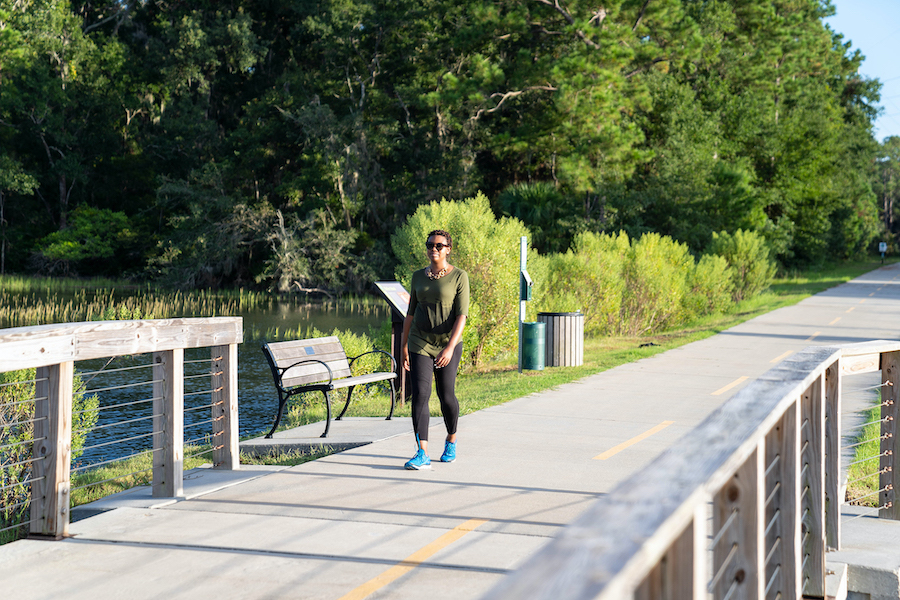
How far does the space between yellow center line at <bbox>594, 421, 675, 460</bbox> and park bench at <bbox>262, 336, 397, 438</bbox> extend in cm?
287

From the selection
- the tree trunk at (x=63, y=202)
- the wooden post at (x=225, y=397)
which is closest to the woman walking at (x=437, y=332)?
the wooden post at (x=225, y=397)

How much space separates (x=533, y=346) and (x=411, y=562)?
10694 millimetres

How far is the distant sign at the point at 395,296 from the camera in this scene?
1106cm

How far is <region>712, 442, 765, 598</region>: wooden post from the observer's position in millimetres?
2908

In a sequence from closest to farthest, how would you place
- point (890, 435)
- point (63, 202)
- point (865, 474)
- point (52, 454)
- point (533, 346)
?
point (52, 454) → point (890, 435) → point (865, 474) → point (533, 346) → point (63, 202)

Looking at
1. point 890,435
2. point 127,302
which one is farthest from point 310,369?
point 127,302

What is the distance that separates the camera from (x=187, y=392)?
15859 millimetres

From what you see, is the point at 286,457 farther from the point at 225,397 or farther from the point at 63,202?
the point at 63,202

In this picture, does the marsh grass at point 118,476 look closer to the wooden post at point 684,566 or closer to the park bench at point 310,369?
the park bench at point 310,369

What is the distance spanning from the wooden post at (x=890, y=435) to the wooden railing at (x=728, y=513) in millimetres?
229

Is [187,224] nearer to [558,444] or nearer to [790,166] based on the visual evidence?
[790,166]

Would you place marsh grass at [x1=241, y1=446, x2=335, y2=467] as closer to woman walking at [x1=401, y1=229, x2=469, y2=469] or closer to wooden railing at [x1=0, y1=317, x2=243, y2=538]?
wooden railing at [x1=0, y1=317, x2=243, y2=538]

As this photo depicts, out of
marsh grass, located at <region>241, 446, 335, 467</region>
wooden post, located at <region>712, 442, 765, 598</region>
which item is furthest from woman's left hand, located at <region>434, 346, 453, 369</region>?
wooden post, located at <region>712, 442, 765, 598</region>

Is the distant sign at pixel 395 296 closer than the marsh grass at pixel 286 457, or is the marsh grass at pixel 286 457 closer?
the marsh grass at pixel 286 457
